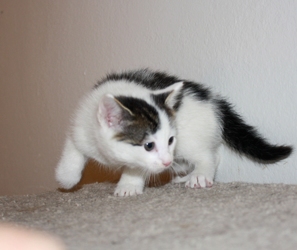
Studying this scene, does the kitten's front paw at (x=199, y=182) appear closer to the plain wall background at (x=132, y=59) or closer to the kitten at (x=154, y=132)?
the kitten at (x=154, y=132)

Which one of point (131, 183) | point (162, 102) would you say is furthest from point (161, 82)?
point (131, 183)

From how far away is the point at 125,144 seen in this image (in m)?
1.92

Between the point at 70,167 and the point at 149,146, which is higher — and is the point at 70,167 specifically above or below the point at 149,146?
below

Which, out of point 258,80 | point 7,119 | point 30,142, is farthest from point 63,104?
point 258,80

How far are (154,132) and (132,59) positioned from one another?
3.13ft

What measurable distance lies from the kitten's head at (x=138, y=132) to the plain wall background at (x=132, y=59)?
398 mm

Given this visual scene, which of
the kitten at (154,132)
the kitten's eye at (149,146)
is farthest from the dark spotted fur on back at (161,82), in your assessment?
the kitten's eye at (149,146)

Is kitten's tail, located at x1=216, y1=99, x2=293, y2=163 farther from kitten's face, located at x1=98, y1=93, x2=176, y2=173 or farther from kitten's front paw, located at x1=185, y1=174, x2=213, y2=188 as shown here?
kitten's face, located at x1=98, y1=93, x2=176, y2=173

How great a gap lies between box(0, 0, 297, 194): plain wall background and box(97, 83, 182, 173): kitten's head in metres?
0.40

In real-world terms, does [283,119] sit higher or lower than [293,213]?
higher

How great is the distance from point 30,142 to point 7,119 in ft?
1.39

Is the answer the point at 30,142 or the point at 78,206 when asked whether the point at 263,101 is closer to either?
the point at 78,206

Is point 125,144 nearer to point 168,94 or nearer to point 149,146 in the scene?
point 149,146

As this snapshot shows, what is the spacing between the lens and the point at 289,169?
6.57 feet
